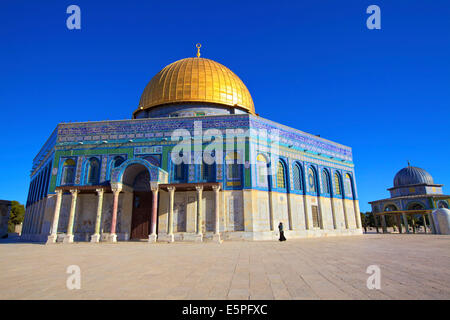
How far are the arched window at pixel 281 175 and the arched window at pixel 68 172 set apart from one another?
16425mm

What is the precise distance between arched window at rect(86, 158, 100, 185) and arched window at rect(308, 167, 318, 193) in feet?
58.7

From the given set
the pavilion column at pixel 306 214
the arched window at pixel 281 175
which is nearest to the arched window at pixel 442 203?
the pavilion column at pixel 306 214

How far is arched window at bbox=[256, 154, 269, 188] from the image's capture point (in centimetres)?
2019

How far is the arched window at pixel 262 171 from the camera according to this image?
66.2 ft

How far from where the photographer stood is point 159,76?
1025 inches

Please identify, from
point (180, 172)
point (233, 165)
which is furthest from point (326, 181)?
point (180, 172)

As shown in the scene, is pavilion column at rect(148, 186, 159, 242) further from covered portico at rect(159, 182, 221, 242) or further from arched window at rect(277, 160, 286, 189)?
arched window at rect(277, 160, 286, 189)

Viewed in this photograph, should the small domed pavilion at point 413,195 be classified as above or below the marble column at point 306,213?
above

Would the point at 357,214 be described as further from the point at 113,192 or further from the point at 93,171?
the point at 93,171

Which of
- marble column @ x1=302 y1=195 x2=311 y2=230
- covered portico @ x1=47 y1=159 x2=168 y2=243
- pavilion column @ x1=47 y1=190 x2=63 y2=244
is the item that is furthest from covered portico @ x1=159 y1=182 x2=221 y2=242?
marble column @ x1=302 y1=195 x2=311 y2=230

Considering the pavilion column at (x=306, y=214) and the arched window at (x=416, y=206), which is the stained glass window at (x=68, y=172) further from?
the arched window at (x=416, y=206)

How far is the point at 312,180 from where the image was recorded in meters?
24.4

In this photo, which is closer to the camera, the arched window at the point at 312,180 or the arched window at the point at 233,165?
the arched window at the point at 233,165

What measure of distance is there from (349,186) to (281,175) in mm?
10042
